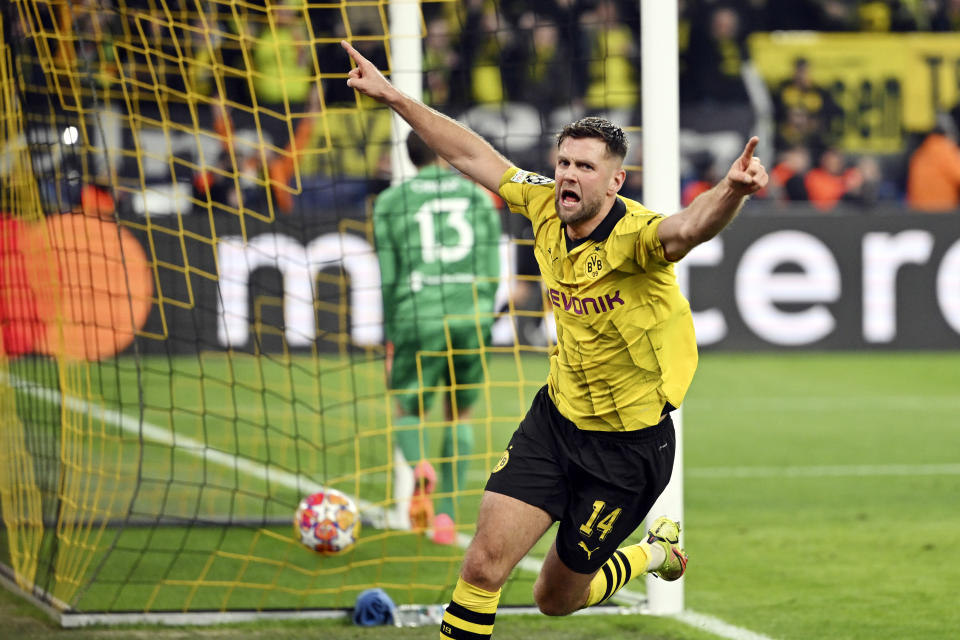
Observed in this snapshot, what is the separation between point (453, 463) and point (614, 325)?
121 inches

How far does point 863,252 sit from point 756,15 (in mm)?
5112

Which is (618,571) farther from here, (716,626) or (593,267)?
(593,267)

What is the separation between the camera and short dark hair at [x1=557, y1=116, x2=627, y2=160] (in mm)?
4406

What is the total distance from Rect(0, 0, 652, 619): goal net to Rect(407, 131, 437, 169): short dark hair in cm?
29

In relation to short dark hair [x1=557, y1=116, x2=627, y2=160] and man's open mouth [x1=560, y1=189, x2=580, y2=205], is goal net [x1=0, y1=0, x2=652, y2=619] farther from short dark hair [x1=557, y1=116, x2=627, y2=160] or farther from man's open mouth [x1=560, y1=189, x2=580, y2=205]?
man's open mouth [x1=560, y1=189, x2=580, y2=205]

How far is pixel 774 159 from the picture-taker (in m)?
16.6

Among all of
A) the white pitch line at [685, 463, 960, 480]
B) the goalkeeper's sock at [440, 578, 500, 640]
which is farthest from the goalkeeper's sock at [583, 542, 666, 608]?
the white pitch line at [685, 463, 960, 480]

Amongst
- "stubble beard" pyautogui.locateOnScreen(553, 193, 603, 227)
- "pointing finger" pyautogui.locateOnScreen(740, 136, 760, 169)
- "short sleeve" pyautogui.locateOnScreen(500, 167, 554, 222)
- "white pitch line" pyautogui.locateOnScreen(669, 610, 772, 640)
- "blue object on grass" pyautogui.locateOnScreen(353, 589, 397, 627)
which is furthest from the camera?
"blue object on grass" pyautogui.locateOnScreen(353, 589, 397, 627)

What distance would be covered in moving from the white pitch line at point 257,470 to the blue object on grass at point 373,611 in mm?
776

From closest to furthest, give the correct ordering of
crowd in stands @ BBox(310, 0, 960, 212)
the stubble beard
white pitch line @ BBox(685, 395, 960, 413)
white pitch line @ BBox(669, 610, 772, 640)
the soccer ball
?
the stubble beard → white pitch line @ BBox(669, 610, 772, 640) → the soccer ball → white pitch line @ BBox(685, 395, 960, 413) → crowd in stands @ BBox(310, 0, 960, 212)

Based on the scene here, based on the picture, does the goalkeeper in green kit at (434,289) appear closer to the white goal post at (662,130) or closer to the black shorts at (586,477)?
the white goal post at (662,130)

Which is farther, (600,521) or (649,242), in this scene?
(600,521)

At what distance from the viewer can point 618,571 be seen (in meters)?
5.21

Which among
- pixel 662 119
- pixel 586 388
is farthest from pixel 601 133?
pixel 662 119
